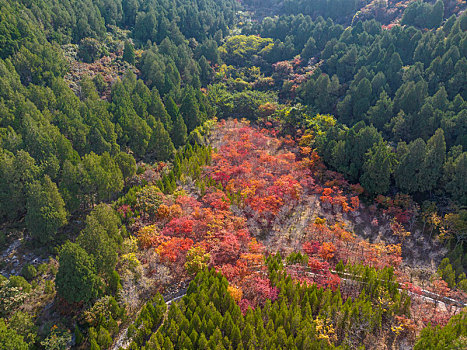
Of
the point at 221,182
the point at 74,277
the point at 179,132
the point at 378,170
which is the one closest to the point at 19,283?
the point at 74,277

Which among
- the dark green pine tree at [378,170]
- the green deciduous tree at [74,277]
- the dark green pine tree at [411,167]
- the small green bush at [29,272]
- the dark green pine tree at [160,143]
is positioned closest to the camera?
the green deciduous tree at [74,277]

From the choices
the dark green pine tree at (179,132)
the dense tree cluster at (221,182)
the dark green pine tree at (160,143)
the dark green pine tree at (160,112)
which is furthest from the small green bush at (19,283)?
the dark green pine tree at (160,112)

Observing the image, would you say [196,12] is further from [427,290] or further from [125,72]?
[427,290]

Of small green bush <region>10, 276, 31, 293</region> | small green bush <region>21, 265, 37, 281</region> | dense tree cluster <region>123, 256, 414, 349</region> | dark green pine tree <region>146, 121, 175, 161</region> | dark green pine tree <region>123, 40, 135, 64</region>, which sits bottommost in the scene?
small green bush <region>21, 265, 37, 281</region>

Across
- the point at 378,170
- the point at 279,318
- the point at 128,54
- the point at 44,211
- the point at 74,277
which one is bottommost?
the point at 74,277

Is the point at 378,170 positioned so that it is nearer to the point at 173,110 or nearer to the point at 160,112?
the point at 173,110

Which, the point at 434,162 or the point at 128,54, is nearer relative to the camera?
the point at 434,162

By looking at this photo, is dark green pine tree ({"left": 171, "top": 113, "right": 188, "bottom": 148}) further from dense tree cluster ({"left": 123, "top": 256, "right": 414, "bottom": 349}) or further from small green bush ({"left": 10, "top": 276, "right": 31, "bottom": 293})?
small green bush ({"left": 10, "top": 276, "right": 31, "bottom": 293})

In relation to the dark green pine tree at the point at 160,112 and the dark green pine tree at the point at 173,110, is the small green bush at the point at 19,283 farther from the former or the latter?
the dark green pine tree at the point at 173,110

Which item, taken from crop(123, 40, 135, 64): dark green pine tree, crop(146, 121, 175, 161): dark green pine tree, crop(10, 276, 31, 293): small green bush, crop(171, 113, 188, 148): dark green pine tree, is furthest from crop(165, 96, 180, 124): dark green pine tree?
crop(10, 276, 31, 293): small green bush

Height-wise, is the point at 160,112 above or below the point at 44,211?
above

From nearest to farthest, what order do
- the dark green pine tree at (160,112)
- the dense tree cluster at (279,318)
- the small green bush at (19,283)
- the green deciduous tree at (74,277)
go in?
the dense tree cluster at (279,318)
the green deciduous tree at (74,277)
the small green bush at (19,283)
the dark green pine tree at (160,112)

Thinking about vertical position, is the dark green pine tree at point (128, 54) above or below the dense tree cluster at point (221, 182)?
above
